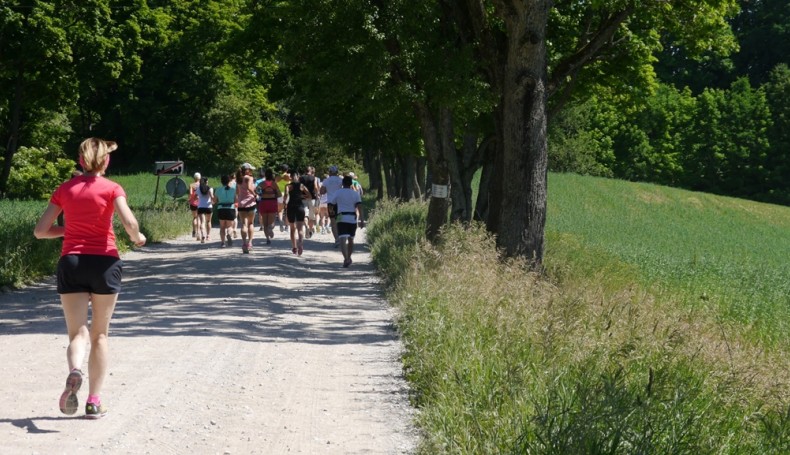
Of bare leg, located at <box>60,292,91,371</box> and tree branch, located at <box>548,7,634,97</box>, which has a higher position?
tree branch, located at <box>548,7,634,97</box>

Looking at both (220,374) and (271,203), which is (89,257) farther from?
(271,203)

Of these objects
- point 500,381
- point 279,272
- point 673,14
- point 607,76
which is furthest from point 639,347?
point 607,76

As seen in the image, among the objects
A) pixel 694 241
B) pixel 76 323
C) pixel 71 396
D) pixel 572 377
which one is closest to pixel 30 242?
pixel 76 323

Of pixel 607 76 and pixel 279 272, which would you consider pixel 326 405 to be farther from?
pixel 607 76

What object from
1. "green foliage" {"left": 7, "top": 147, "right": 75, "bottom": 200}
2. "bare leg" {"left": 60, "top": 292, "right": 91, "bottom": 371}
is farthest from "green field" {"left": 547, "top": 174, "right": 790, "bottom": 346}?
"green foliage" {"left": 7, "top": 147, "right": 75, "bottom": 200}

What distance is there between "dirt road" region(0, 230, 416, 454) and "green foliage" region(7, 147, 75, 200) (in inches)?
1462

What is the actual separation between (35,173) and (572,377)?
49739mm

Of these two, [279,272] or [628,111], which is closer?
[279,272]

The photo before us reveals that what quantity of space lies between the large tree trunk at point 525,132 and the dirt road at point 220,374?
91.2 inches

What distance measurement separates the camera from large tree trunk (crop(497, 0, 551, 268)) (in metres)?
16.1

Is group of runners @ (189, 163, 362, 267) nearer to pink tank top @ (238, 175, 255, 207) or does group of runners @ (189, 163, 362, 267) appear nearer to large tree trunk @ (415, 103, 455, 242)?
pink tank top @ (238, 175, 255, 207)

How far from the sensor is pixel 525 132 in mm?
16406

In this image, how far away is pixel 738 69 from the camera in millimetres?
104938

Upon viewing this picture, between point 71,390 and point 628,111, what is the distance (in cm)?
2355
